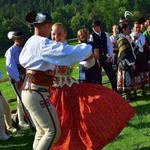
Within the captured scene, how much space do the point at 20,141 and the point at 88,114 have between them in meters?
2.05

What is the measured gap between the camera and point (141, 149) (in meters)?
5.62

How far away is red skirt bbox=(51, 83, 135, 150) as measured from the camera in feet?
17.0

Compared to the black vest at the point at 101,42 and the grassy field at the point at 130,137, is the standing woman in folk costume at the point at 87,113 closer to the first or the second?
the grassy field at the point at 130,137

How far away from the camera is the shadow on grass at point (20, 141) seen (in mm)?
6547

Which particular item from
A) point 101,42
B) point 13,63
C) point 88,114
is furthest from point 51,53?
point 101,42

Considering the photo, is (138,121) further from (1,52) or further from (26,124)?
(1,52)

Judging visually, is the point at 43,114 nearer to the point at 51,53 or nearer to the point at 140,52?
the point at 51,53

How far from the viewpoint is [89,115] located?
5.22 meters

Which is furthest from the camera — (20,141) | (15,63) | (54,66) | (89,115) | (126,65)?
(126,65)

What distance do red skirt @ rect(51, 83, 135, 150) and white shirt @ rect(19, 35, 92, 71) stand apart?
1.09 metres

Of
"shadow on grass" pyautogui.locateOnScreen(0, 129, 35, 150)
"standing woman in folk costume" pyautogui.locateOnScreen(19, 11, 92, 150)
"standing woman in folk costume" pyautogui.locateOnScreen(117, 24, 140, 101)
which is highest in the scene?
"standing woman in folk costume" pyautogui.locateOnScreen(19, 11, 92, 150)

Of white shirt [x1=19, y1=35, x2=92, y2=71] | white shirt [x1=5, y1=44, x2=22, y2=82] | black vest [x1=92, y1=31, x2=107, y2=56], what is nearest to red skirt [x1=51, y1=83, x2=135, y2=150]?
white shirt [x1=19, y1=35, x2=92, y2=71]

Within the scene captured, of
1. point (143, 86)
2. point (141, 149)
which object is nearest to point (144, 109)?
point (143, 86)

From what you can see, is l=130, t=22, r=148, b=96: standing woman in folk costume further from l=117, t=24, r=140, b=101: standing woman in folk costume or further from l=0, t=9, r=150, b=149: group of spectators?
l=117, t=24, r=140, b=101: standing woman in folk costume
